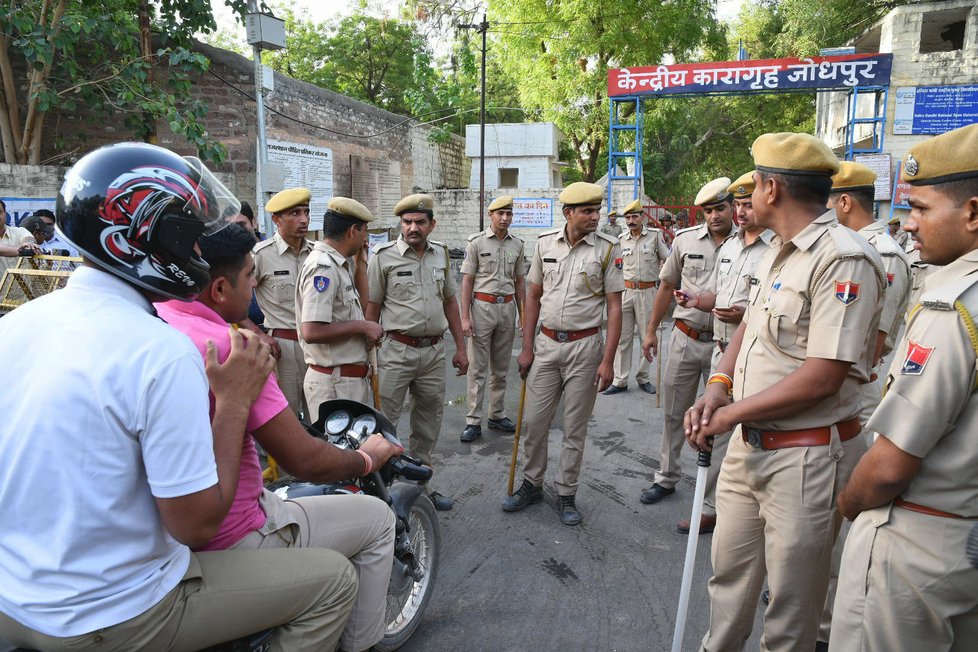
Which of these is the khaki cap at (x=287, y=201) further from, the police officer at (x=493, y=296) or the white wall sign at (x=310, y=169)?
the white wall sign at (x=310, y=169)

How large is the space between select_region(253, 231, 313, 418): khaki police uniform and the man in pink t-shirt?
97.6 inches

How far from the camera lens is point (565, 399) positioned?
3.91 metres

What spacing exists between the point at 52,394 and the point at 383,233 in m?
11.5

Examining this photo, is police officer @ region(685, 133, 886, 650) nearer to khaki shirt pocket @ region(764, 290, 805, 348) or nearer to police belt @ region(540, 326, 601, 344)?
khaki shirt pocket @ region(764, 290, 805, 348)

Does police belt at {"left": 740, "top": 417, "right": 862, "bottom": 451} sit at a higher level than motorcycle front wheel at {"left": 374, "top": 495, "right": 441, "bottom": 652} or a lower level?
higher

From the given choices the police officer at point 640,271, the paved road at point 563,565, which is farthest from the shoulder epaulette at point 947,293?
the police officer at point 640,271

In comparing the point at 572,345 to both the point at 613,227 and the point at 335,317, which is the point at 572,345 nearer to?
the point at 335,317

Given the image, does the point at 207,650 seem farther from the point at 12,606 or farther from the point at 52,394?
the point at 52,394

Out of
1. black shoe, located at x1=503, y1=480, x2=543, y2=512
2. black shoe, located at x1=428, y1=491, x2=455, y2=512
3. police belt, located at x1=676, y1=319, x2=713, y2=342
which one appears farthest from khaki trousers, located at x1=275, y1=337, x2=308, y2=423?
police belt, located at x1=676, y1=319, x2=713, y2=342

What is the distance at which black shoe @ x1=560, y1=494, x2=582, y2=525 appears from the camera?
3.75 metres

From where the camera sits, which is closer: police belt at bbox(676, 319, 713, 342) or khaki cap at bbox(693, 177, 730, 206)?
police belt at bbox(676, 319, 713, 342)

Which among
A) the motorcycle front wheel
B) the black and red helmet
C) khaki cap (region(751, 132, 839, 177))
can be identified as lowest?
the motorcycle front wheel

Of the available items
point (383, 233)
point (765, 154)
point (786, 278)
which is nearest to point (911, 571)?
point (786, 278)

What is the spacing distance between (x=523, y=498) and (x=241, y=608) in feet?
8.64
